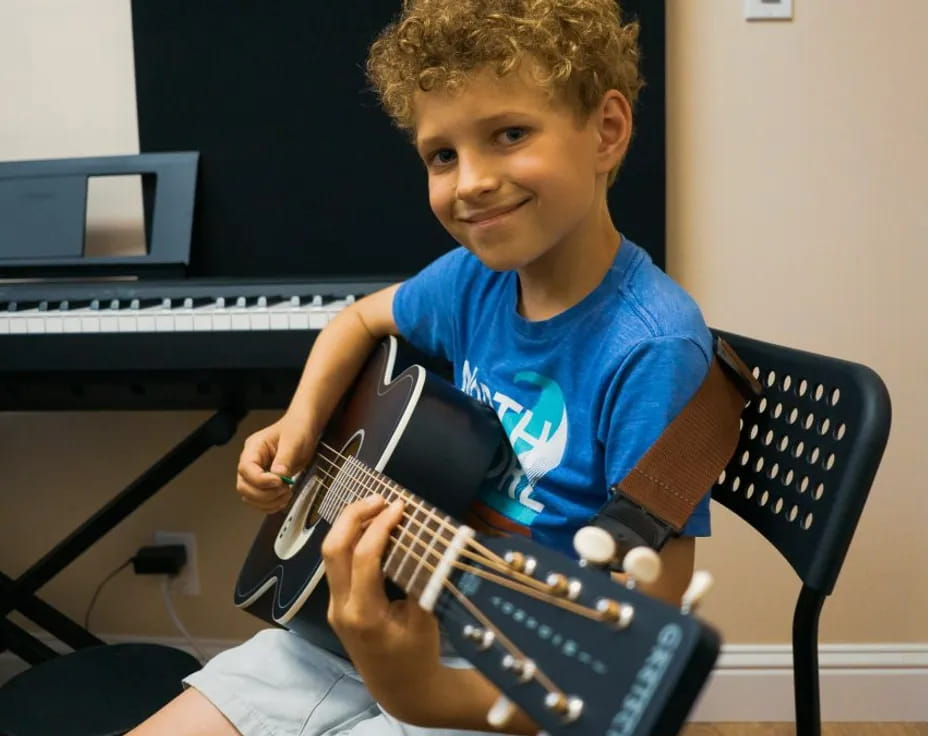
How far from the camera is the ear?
3.13 feet

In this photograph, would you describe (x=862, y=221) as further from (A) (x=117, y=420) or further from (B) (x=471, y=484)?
(A) (x=117, y=420)

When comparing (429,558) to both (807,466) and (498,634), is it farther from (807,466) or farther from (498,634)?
(807,466)

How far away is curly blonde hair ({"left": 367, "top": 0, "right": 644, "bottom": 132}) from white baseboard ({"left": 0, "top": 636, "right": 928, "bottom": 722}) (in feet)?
4.28

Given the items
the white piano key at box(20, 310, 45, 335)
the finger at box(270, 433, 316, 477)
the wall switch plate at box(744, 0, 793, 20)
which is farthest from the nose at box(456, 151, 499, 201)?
the wall switch plate at box(744, 0, 793, 20)

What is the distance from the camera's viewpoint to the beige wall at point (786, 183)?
5.52ft

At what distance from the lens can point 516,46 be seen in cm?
88

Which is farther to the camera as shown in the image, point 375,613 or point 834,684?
point 834,684

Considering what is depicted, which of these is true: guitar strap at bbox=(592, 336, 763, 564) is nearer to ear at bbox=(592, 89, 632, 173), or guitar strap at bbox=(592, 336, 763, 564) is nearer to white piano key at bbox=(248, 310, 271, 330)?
ear at bbox=(592, 89, 632, 173)

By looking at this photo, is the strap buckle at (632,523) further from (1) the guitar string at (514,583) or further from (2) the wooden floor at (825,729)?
(2) the wooden floor at (825,729)

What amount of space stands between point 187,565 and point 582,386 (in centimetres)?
142

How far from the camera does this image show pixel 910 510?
180cm

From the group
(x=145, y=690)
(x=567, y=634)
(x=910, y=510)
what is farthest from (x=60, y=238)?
(x=910, y=510)

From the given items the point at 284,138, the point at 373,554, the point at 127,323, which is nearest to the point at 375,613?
the point at 373,554

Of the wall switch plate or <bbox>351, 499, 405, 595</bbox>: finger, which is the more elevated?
the wall switch plate
